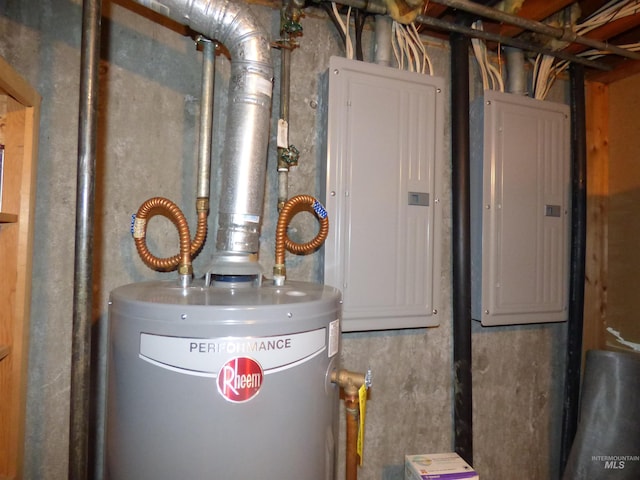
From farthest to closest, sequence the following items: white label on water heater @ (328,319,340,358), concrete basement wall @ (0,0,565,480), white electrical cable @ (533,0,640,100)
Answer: white electrical cable @ (533,0,640,100) → concrete basement wall @ (0,0,565,480) → white label on water heater @ (328,319,340,358)

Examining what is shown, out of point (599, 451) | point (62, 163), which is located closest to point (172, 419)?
point (62, 163)

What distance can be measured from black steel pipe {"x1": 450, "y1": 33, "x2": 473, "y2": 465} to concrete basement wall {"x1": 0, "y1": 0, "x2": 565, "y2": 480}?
2.5 inches

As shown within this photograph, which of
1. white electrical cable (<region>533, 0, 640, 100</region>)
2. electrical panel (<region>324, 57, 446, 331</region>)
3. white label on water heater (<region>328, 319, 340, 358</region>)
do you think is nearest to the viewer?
white label on water heater (<region>328, 319, 340, 358</region>)

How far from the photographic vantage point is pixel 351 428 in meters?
0.82

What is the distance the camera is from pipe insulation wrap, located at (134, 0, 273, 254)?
886 millimetres

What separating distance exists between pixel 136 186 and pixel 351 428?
85 centimetres

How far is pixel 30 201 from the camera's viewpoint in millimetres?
870

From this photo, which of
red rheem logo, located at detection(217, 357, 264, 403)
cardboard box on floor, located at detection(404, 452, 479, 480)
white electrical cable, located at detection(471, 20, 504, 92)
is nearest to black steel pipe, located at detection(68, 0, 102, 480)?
red rheem logo, located at detection(217, 357, 264, 403)

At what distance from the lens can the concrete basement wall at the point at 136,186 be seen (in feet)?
3.30

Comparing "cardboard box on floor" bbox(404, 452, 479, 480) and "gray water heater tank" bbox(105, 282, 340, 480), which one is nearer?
"gray water heater tank" bbox(105, 282, 340, 480)

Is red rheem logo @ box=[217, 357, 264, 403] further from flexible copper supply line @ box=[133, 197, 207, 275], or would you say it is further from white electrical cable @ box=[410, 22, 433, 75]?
white electrical cable @ box=[410, 22, 433, 75]

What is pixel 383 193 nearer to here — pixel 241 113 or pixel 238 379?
pixel 241 113

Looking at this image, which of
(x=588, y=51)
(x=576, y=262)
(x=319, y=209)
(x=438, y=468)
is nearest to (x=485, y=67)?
(x=588, y=51)

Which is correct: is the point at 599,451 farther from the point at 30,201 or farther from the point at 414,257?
the point at 30,201
